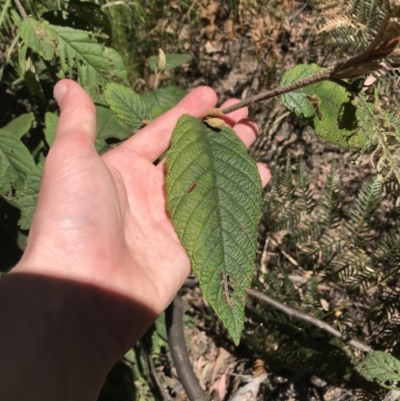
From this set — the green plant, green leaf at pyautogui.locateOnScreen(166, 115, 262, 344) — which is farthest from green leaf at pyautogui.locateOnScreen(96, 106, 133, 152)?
green leaf at pyautogui.locateOnScreen(166, 115, 262, 344)

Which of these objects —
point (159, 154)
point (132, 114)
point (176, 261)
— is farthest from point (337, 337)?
point (132, 114)

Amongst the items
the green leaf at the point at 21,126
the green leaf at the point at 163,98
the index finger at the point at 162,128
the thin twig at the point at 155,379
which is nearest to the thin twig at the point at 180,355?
the thin twig at the point at 155,379

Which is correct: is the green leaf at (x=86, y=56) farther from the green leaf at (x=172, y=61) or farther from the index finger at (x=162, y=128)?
the green leaf at (x=172, y=61)

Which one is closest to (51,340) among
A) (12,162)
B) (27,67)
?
(12,162)

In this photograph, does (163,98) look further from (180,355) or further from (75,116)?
(180,355)

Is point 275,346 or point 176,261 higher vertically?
point 176,261

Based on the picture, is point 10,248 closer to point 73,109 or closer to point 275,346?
point 73,109
